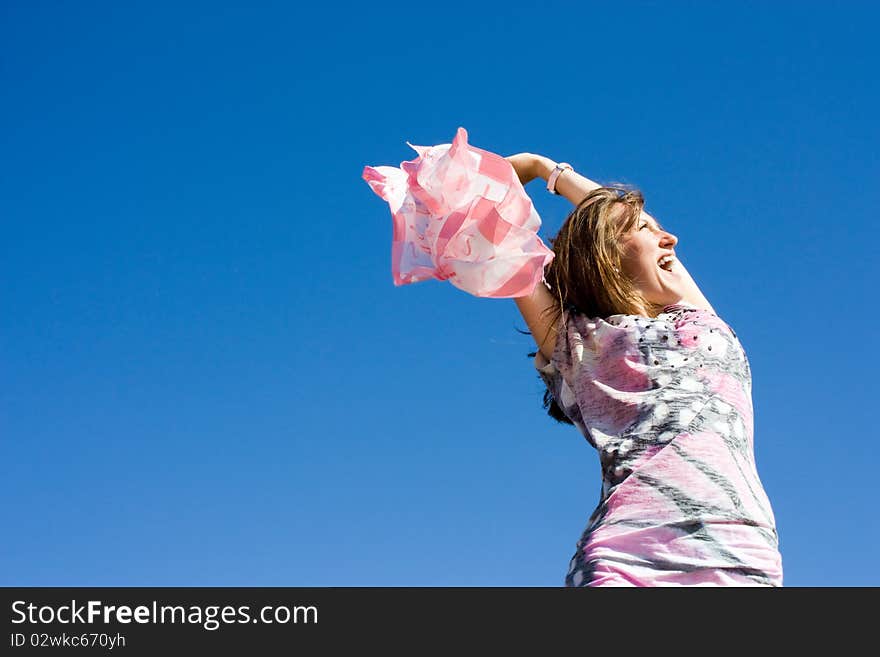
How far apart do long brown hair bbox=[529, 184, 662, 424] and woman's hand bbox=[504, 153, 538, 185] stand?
0.60 m

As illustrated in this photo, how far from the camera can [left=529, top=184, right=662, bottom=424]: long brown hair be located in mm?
4090

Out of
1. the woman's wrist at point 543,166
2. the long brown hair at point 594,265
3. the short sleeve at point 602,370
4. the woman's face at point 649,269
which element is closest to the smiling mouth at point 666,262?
the woman's face at point 649,269

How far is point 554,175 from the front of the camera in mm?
4852

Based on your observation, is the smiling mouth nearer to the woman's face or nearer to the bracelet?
the woman's face

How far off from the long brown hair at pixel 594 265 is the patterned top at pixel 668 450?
0.10 metres

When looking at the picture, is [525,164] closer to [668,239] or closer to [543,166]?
[543,166]

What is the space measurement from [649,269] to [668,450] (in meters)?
0.97

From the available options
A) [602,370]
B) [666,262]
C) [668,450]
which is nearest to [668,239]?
[666,262]

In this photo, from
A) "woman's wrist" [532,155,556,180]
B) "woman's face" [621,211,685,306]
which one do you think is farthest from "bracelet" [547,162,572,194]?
"woman's face" [621,211,685,306]
